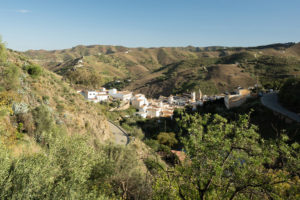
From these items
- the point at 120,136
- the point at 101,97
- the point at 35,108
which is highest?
the point at 35,108

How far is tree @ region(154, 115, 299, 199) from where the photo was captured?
4.14m

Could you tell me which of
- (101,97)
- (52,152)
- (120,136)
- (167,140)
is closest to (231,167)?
(52,152)

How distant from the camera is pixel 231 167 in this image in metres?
4.86

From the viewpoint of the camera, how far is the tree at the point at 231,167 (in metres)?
4.14

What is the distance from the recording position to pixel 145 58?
6870 inches

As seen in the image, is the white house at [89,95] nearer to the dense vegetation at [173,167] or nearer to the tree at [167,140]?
the tree at [167,140]

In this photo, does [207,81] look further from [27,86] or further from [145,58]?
[145,58]

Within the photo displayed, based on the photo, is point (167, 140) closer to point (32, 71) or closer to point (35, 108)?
point (35, 108)

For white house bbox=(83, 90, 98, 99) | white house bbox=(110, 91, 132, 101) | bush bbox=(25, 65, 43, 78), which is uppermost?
bush bbox=(25, 65, 43, 78)

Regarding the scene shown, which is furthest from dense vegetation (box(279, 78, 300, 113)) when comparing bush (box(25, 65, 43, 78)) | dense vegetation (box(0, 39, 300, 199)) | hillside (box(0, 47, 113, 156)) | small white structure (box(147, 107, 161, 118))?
bush (box(25, 65, 43, 78))

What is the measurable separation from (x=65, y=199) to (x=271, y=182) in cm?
516

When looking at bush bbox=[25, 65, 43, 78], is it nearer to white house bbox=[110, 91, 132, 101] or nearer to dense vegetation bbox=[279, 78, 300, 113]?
dense vegetation bbox=[279, 78, 300, 113]

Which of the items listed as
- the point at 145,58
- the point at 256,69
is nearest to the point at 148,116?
the point at 256,69

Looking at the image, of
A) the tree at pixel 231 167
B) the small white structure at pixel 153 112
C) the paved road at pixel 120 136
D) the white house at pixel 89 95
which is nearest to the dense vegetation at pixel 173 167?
the tree at pixel 231 167
